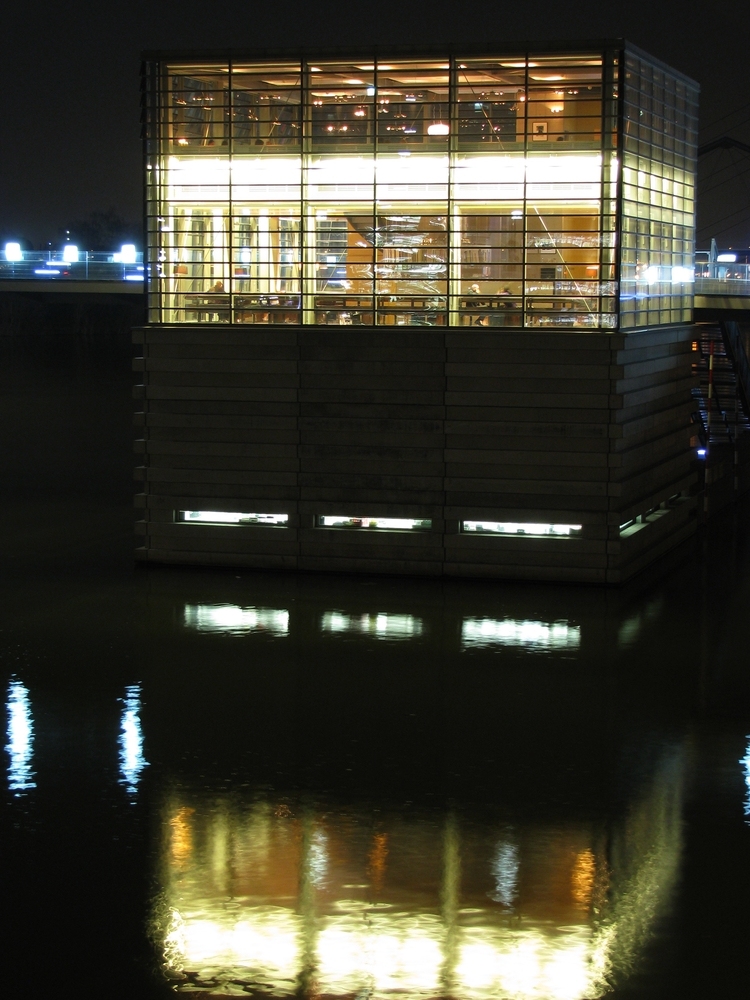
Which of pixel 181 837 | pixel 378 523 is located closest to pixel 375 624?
pixel 378 523

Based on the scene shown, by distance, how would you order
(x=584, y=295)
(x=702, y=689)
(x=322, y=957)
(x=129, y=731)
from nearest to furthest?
(x=322, y=957), (x=129, y=731), (x=702, y=689), (x=584, y=295)

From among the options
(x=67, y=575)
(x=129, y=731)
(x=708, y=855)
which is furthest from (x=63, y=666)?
(x=708, y=855)

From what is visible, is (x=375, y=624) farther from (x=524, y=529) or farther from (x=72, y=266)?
(x=72, y=266)

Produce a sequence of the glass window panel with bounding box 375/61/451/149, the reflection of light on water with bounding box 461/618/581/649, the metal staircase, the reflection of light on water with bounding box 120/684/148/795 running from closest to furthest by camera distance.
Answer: the reflection of light on water with bounding box 120/684/148/795, the reflection of light on water with bounding box 461/618/581/649, the glass window panel with bounding box 375/61/451/149, the metal staircase

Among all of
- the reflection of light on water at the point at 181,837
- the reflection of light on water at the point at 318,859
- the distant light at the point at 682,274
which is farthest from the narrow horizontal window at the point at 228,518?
the reflection of light on water at the point at 318,859

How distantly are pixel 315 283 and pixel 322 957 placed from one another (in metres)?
15.1

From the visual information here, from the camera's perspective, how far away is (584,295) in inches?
874

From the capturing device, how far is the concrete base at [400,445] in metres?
22.0

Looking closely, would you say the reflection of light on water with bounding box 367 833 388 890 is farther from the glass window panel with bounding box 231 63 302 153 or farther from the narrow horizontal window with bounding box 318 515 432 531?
the glass window panel with bounding box 231 63 302 153

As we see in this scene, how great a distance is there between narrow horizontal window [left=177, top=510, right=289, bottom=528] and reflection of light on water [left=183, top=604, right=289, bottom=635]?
275cm

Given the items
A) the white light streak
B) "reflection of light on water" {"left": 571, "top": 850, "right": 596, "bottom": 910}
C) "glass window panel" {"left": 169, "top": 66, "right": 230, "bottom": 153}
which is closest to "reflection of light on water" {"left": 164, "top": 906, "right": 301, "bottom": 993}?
the white light streak

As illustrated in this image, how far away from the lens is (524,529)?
73.7ft

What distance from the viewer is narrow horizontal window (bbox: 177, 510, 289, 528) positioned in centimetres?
2338

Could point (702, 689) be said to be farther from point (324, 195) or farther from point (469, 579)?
point (324, 195)
